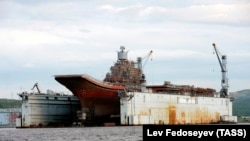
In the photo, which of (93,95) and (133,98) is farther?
(133,98)

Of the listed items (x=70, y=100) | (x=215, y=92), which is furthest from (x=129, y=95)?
(x=215, y=92)

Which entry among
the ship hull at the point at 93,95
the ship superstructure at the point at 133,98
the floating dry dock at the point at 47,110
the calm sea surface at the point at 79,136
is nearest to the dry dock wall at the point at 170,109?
the ship superstructure at the point at 133,98

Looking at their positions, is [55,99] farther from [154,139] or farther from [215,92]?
[154,139]

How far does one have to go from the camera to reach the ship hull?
382ft

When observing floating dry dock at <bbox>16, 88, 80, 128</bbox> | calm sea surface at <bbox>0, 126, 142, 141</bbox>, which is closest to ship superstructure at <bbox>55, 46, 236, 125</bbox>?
floating dry dock at <bbox>16, 88, 80, 128</bbox>

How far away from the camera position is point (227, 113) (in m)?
164

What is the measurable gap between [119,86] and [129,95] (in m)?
6.39

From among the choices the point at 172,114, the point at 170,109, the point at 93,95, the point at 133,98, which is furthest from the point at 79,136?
the point at 172,114

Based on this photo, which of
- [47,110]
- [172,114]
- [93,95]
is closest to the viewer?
[93,95]

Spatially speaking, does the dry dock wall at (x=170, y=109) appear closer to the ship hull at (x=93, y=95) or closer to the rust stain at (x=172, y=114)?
the rust stain at (x=172, y=114)

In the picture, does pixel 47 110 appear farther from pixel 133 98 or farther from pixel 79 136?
pixel 79 136

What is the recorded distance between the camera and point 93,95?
11806 cm

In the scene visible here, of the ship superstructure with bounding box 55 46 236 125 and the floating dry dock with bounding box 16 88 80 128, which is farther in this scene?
the floating dry dock with bounding box 16 88 80 128

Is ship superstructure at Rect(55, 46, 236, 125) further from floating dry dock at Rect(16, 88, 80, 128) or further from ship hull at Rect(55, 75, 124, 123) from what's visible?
floating dry dock at Rect(16, 88, 80, 128)
